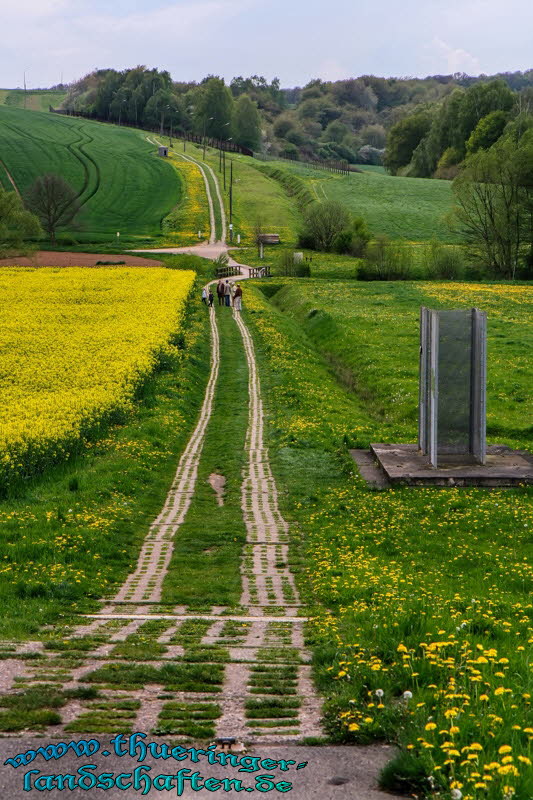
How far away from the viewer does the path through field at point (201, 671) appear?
249 inches

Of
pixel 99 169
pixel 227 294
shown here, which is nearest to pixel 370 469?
pixel 227 294

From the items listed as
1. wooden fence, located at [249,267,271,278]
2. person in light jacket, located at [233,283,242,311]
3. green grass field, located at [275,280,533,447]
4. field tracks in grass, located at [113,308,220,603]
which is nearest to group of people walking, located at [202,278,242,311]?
person in light jacket, located at [233,283,242,311]

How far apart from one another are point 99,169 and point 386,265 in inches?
2717

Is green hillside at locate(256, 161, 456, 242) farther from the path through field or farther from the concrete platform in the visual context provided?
the path through field

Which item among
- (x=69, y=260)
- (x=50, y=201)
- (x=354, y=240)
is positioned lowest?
(x=69, y=260)

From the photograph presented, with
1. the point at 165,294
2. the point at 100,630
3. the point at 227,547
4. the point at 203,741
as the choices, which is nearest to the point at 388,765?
the point at 203,741

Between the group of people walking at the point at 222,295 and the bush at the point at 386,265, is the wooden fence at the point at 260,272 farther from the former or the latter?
the group of people walking at the point at 222,295

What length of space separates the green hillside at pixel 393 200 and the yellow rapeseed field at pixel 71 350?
41.9 m

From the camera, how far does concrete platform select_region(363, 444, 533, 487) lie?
17516mm

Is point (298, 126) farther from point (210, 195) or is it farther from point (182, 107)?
point (210, 195)

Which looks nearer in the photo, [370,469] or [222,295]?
[370,469]

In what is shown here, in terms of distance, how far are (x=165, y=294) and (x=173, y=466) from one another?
1115 inches

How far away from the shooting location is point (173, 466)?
67.3 ft

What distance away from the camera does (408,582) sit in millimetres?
11703
